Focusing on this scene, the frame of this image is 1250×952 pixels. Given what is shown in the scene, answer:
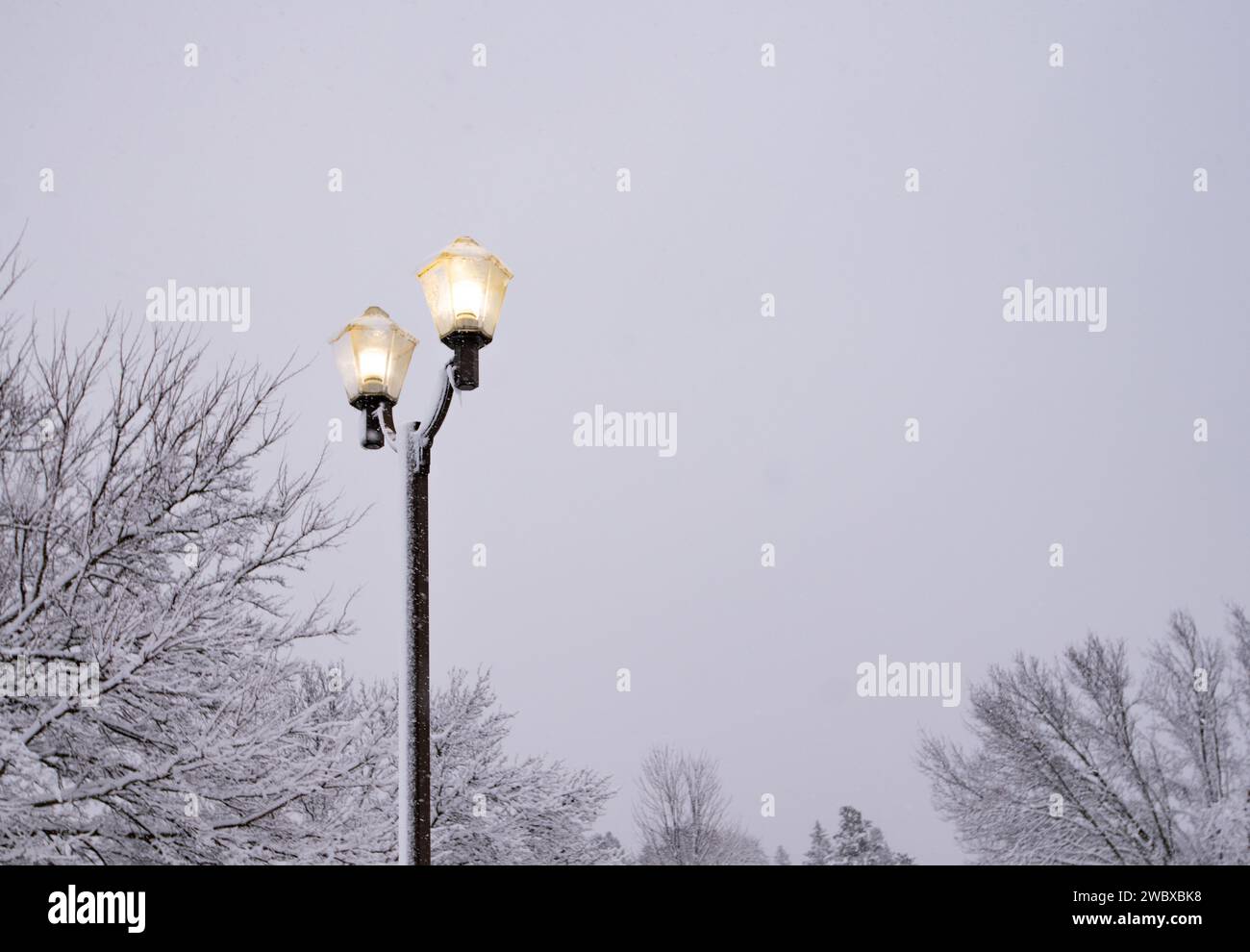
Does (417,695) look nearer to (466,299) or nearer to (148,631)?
(466,299)

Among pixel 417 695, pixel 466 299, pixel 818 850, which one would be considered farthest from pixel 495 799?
pixel 818 850

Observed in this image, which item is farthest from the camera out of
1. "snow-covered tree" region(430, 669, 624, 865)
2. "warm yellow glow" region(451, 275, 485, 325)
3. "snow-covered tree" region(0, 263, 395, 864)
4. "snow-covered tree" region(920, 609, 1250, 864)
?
"snow-covered tree" region(920, 609, 1250, 864)

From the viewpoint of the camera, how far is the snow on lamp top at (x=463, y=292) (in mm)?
4934

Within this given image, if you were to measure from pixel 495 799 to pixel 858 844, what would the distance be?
108ft

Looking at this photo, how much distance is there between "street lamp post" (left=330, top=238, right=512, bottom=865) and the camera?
4449 mm

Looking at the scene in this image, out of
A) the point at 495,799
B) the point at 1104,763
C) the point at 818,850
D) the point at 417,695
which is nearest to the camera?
the point at 417,695

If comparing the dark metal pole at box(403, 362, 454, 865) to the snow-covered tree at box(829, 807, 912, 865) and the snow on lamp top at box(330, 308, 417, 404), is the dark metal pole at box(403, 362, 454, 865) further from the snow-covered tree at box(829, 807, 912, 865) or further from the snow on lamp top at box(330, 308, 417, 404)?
the snow-covered tree at box(829, 807, 912, 865)

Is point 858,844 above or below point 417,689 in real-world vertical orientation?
below

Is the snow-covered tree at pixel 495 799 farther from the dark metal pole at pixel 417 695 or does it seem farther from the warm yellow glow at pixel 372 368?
the dark metal pole at pixel 417 695

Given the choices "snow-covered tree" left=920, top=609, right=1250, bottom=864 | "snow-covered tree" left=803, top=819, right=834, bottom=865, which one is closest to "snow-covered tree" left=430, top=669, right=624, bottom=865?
"snow-covered tree" left=920, top=609, right=1250, bottom=864

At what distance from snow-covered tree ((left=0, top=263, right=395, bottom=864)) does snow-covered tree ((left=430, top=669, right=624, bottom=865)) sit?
A: 27.3 feet

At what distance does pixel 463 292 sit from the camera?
4.94 meters

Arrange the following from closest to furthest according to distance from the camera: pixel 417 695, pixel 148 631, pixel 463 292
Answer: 1. pixel 417 695
2. pixel 463 292
3. pixel 148 631

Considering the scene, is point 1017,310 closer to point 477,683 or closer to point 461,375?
point 477,683
